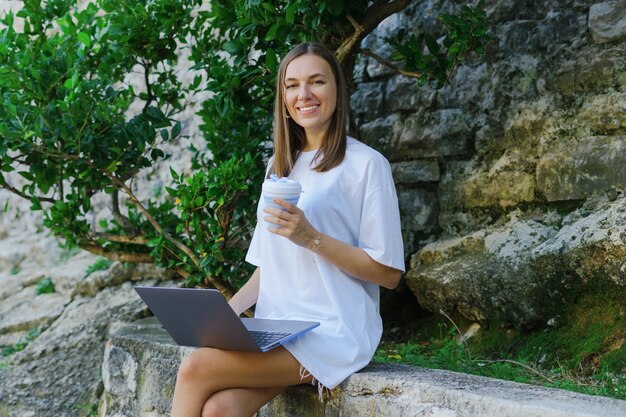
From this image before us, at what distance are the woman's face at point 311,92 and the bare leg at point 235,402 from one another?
0.76m

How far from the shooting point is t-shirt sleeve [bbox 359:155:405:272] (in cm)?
206

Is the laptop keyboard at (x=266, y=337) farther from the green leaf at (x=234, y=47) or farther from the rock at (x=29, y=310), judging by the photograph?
the rock at (x=29, y=310)

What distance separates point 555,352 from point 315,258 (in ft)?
3.25

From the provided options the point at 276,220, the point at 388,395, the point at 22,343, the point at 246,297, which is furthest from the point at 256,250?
the point at 22,343

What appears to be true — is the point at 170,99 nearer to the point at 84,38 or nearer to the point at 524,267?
the point at 84,38

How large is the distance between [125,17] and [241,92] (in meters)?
0.52

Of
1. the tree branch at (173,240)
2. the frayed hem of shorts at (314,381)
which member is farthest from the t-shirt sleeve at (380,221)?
the tree branch at (173,240)

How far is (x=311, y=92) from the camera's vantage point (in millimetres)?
2221

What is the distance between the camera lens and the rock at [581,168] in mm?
2662

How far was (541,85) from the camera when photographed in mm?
2934

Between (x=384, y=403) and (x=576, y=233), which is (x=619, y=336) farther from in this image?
(x=384, y=403)

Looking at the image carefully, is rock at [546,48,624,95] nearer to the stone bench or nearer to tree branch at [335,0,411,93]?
tree branch at [335,0,411,93]

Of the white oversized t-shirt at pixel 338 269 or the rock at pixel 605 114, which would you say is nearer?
the white oversized t-shirt at pixel 338 269

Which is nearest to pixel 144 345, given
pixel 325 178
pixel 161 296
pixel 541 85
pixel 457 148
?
pixel 161 296
